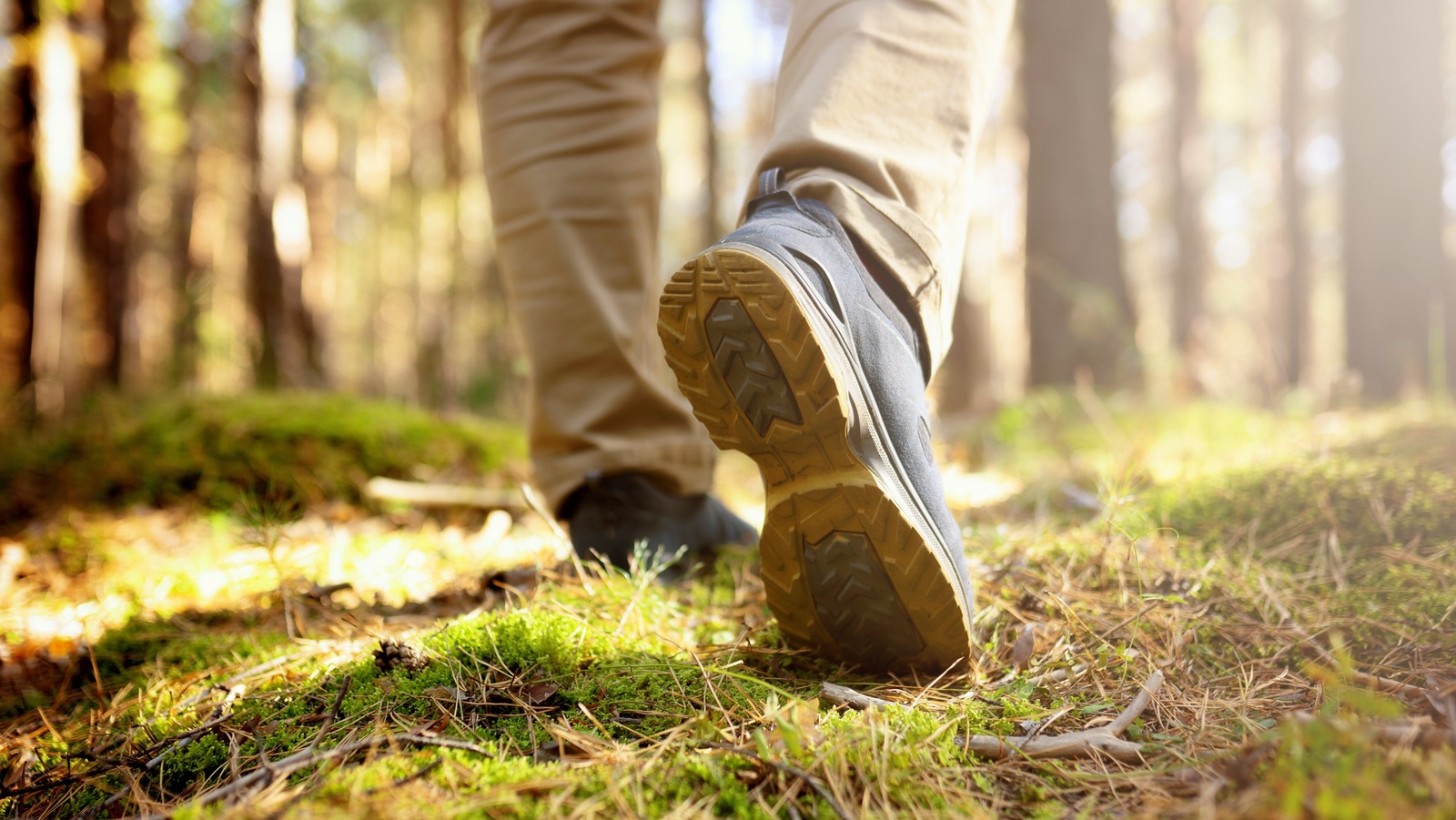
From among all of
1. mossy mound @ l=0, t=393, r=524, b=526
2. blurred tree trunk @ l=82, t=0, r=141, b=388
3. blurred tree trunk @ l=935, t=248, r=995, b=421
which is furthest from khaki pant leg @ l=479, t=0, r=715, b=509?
blurred tree trunk @ l=82, t=0, r=141, b=388

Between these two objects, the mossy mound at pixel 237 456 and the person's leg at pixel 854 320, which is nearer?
the person's leg at pixel 854 320

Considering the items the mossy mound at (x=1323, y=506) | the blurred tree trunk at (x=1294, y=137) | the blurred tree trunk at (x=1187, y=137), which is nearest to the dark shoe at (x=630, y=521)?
the mossy mound at (x=1323, y=506)

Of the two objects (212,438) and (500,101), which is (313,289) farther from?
(500,101)

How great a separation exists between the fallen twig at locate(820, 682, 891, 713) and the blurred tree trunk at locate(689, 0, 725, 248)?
928 cm

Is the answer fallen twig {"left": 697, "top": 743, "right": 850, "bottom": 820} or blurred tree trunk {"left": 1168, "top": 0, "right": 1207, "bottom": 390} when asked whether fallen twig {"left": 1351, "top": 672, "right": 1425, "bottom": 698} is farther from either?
blurred tree trunk {"left": 1168, "top": 0, "right": 1207, "bottom": 390}

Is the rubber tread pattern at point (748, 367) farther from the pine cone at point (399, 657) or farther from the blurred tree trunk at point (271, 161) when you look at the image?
the blurred tree trunk at point (271, 161)

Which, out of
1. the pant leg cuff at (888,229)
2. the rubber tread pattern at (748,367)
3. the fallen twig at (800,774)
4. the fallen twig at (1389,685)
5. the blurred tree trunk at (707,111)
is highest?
the blurred tree trunk at (707,111)

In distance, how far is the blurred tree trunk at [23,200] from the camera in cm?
522

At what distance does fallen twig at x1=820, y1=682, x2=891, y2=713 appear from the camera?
0.90m

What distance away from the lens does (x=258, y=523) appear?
1.34 m

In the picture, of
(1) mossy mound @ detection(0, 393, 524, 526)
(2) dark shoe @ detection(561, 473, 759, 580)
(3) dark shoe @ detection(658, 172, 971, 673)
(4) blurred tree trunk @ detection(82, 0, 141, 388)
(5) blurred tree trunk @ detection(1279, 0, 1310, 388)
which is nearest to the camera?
(3) dark shoe @ detection(658, 172, 971, 673)

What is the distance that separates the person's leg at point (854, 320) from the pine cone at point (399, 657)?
452 mm

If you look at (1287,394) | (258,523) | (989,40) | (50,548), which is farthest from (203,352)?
(1287,394)

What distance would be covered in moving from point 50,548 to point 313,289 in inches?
231
